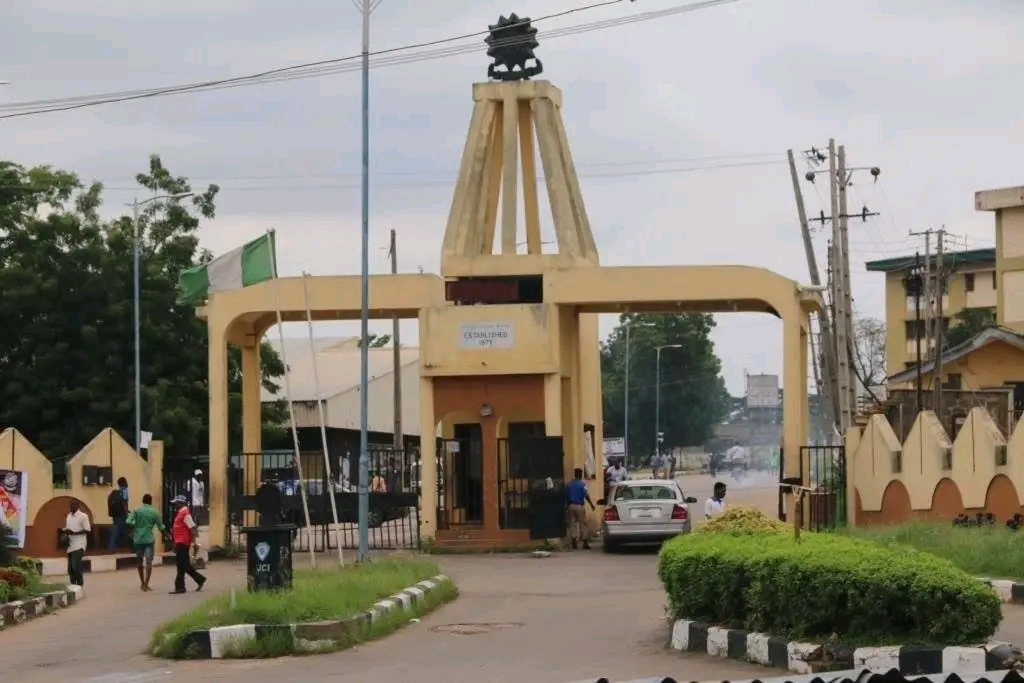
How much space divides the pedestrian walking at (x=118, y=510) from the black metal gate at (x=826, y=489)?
509 inches

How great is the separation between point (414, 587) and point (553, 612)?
6.43ft

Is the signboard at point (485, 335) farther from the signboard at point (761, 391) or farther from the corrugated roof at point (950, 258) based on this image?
the signboard at point (761, 391)

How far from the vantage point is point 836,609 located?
14.3m

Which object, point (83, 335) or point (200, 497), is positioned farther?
point (83, 335)

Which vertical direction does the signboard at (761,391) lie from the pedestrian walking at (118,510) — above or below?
above

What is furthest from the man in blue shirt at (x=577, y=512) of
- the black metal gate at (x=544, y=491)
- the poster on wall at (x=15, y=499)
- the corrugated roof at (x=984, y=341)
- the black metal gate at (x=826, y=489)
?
the corrugated roof at (x=984, y=341)

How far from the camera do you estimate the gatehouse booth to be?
111 feet

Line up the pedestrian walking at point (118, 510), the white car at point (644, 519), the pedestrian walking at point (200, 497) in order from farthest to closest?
the pedestrian walking at point (200, 497) → the pedestrian walking at point (118, 510) → the white car at point (644, 519)

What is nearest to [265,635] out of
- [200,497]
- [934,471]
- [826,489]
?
[934,471]

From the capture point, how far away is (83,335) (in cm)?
5094

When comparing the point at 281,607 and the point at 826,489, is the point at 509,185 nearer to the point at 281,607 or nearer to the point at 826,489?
the point at 826,489

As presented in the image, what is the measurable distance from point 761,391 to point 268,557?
10274 centimetres

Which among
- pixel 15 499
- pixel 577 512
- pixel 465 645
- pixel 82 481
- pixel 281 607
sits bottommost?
pixel 465 645

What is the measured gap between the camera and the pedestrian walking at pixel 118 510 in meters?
33.2
